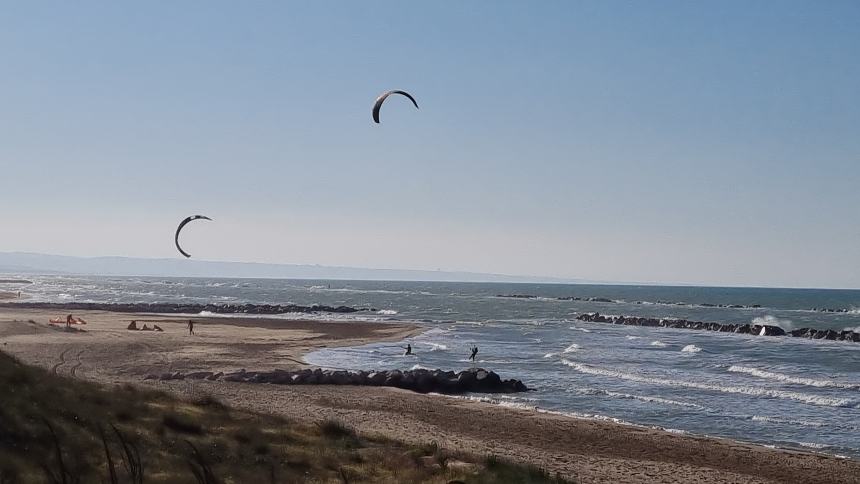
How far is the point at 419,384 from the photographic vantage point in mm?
27078

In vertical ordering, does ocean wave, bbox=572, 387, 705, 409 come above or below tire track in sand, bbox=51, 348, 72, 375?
below

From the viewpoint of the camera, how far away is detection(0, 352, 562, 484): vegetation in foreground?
10.1m

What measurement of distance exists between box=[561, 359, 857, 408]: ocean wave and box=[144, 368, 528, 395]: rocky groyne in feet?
19.6

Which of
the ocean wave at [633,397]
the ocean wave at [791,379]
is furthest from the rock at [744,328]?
the ocean wave at [633,397]

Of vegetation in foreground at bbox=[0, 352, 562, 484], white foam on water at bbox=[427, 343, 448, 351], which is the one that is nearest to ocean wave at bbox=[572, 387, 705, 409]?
vegetation in foreground at bbox=[0, 352, 562, 484]

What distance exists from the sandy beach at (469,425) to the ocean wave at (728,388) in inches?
357

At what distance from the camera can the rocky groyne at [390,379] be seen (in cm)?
2642

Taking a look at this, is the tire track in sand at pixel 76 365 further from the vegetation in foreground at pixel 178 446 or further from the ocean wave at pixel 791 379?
the ocean wave at pixel 791 379

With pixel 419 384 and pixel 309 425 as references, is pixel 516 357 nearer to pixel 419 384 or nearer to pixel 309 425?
pixel 419 384

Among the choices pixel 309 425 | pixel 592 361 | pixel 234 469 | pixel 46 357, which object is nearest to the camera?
pixel 234 469

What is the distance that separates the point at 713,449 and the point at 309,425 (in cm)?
955

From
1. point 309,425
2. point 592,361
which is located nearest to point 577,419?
point 309,425

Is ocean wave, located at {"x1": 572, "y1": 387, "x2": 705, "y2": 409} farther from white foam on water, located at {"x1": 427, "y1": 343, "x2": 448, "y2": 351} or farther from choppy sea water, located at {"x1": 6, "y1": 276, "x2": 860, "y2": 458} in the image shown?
white foam on water, located at {"x1": 427, "y1": 343, "x2": 448, "y2": 351}

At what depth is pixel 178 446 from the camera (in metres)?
11.7
